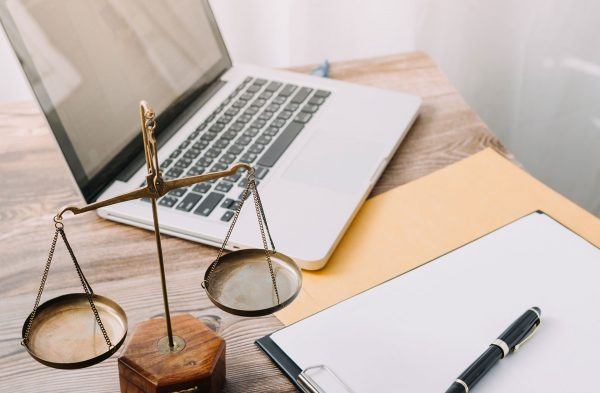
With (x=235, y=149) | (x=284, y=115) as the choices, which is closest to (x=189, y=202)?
(x=235, y=149)

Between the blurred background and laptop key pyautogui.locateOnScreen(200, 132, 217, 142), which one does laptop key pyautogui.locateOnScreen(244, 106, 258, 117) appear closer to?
laptop key pyautogui.locateOnScreen(200, 132, 217, 142)

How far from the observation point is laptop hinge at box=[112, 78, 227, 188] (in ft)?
2.76

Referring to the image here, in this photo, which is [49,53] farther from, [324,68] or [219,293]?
[324,68]

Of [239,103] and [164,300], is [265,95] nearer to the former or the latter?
[239,103]

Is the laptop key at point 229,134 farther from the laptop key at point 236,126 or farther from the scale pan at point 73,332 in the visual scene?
the scale pan at point 73,332

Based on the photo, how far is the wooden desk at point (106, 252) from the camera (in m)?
0.64

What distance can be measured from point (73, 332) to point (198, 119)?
1.53 feet

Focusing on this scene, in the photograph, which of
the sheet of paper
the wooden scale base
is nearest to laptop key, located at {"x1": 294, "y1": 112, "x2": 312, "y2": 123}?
the sheet of paper

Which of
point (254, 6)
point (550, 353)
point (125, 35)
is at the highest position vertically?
point (125, 35)

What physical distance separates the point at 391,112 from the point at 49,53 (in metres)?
0.46

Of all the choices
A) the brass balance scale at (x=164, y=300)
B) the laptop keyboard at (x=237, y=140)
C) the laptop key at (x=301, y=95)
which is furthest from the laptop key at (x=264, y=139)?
the brass balance scale at (x=164, y=300)

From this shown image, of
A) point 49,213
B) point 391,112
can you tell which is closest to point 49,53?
point 49,213

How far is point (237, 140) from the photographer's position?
0.90 m

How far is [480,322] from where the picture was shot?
66 centimetres
